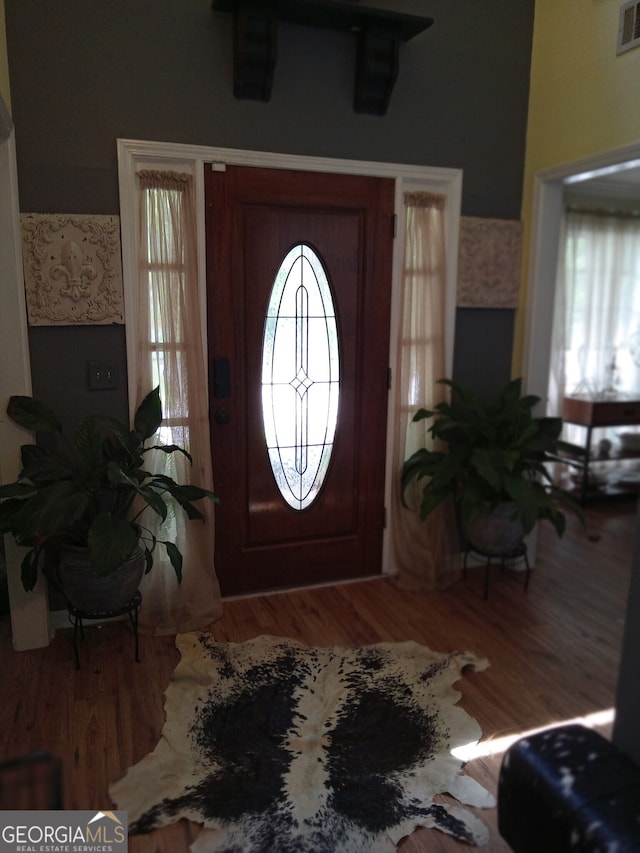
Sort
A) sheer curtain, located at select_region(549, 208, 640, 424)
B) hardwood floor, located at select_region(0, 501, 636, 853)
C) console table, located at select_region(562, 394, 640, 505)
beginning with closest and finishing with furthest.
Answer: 1. hardwood floor, located at select_region(0, 501, 636, 853)
2. console table, located at select_region(562, 394, 640, 505)
3. sheer curtain, located at select_region(549, 208, 640, 424)

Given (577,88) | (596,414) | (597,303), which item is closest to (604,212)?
(597,303)

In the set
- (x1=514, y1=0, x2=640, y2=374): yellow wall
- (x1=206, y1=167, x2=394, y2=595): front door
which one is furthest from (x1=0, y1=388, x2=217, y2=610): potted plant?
(x1=514, y1=0, x2=640, y2=374): yellow wall

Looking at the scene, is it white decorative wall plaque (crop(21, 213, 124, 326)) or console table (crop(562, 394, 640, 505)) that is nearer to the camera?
white decorative wall plaque (crop(21, 213, 124, 326))

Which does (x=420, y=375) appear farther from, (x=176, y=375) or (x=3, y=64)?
(x=3, y=64)

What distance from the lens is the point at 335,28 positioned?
266 cm

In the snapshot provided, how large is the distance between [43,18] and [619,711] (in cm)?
294

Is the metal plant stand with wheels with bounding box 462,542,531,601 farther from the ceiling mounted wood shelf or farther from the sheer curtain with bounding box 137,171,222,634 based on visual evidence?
the ceiling mounted wood shelf

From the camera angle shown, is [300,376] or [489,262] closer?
[300,376]

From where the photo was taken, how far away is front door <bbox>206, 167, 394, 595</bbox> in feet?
9.04

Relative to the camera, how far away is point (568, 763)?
1241 mm

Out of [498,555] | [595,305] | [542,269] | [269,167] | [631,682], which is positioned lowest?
[498,555]

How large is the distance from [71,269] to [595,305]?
3893 mm

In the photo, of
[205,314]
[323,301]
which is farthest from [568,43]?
[205,314]

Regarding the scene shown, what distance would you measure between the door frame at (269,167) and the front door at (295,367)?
0.04m
